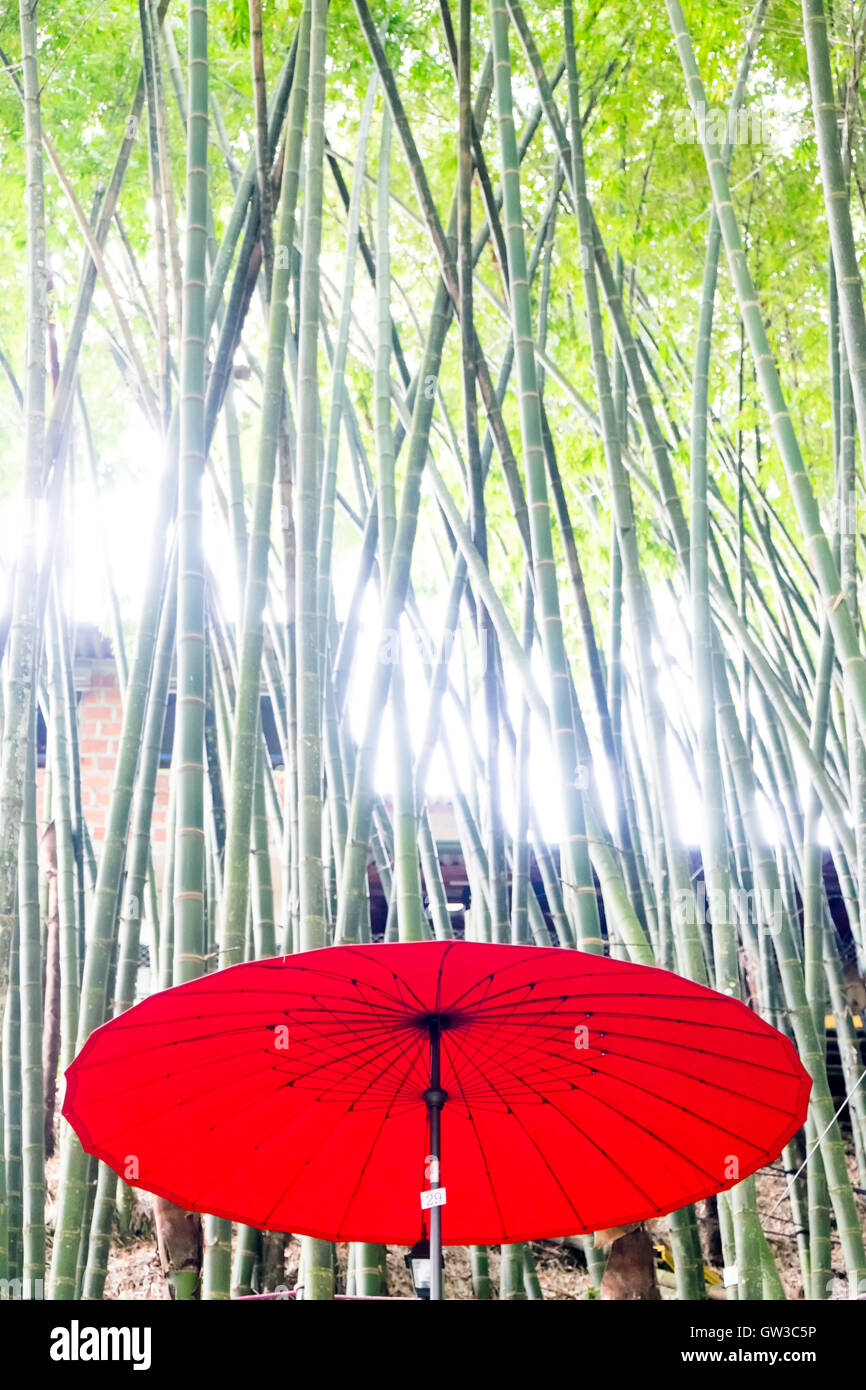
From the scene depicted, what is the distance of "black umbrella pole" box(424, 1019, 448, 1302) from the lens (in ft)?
4.68

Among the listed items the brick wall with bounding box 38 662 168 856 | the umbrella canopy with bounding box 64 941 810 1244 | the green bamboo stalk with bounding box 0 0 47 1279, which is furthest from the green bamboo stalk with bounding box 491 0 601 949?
the brick wall with bounding box 38 662 168 856

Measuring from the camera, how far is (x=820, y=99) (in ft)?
5.92

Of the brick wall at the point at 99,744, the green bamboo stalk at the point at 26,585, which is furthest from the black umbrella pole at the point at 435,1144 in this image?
the brick wall at the point at 99,744

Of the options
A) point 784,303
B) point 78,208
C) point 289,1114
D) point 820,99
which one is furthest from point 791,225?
point 289,1114

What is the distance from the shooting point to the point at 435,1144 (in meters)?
1.47

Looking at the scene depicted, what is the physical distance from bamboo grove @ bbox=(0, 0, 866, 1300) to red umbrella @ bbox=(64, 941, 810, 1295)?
5.5 inches

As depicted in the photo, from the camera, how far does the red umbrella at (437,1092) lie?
126 centimetres

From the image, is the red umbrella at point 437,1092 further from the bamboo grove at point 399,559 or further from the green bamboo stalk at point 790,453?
the green bamboo stalk at point 790,453

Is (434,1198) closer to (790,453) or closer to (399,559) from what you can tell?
(399,559)

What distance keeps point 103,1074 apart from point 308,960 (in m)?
0.30

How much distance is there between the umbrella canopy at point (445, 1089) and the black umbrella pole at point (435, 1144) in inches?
1.2

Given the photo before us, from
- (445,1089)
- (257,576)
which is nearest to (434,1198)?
(445,1089)

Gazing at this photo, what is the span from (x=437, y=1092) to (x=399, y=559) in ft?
2.72

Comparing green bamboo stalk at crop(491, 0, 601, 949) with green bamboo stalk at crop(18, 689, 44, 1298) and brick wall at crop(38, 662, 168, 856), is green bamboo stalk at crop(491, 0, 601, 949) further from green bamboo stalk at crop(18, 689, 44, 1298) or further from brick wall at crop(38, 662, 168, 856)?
brick wall at crop(38, 662, 168, 856)
